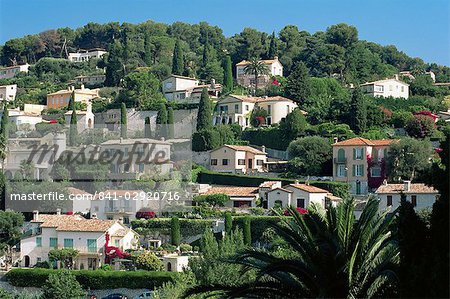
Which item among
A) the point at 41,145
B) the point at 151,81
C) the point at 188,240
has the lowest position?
the point at 188,240

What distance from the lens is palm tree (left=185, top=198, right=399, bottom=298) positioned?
11812 millimetres

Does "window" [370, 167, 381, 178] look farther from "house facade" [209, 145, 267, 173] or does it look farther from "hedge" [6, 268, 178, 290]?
"hedge" [6, 268, 178, 290]

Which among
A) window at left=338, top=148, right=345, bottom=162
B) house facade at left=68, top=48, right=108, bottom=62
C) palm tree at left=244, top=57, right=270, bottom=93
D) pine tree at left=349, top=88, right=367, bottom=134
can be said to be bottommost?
window at left=338, top=148, right=345, bottom=162

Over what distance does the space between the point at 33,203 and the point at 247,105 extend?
21250mm

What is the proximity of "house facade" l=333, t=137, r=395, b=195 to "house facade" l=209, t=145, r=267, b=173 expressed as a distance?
255 inches

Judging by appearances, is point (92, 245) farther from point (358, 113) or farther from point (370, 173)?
point (358, 113)

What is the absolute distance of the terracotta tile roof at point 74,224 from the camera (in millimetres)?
44562

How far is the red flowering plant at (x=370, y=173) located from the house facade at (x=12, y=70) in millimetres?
60286

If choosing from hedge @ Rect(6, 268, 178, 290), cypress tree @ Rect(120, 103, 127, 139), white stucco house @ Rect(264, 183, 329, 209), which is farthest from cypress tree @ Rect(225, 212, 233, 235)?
cypress tree @ Rect(120, 103, 127, 139)

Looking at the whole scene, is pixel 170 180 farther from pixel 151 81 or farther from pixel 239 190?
pixel 151 81

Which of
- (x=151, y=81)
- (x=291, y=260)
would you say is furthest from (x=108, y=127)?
(x=291, y=260)

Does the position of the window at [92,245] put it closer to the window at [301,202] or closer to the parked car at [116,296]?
the parked car at [116,296]

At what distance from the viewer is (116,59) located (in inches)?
3401

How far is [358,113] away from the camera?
58750 millimetres
